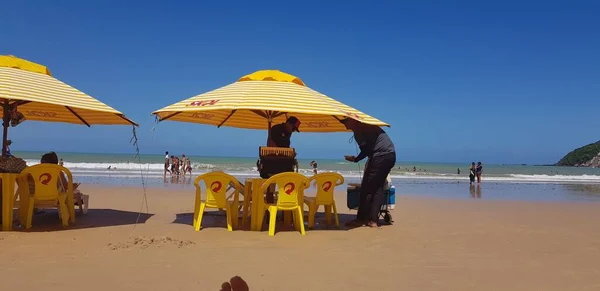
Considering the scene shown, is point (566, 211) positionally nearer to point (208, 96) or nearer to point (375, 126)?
point (375, 126)

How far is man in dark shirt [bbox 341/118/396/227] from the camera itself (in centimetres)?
751

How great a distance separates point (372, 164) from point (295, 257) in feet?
9.13

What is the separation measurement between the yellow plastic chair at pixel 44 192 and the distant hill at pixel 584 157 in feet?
336

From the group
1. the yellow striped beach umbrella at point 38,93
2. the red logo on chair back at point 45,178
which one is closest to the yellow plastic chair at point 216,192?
the yellow striped beach umbrella at point 38,93

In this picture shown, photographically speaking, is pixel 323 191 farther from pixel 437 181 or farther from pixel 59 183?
pixel 437 181

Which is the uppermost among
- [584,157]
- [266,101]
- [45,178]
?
[584,157]

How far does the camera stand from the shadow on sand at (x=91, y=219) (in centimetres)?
692

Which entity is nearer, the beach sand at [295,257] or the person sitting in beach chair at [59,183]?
the beach sand at [295,257]

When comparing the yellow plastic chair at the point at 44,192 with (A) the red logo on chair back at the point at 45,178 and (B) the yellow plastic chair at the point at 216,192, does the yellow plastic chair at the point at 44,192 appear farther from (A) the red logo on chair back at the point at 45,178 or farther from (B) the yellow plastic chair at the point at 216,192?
(B) the yellow plastic chair at the point at 216,192

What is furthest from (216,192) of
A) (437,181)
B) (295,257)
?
(437,181)

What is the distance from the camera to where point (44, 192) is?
655cm

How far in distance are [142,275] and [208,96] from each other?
3523 millimetres

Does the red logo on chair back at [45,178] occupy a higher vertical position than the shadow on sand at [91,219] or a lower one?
higher

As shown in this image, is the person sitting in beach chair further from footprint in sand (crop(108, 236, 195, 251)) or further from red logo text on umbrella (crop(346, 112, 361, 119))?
red logo text on umbrella (crop(346, 112, 361, 119))
